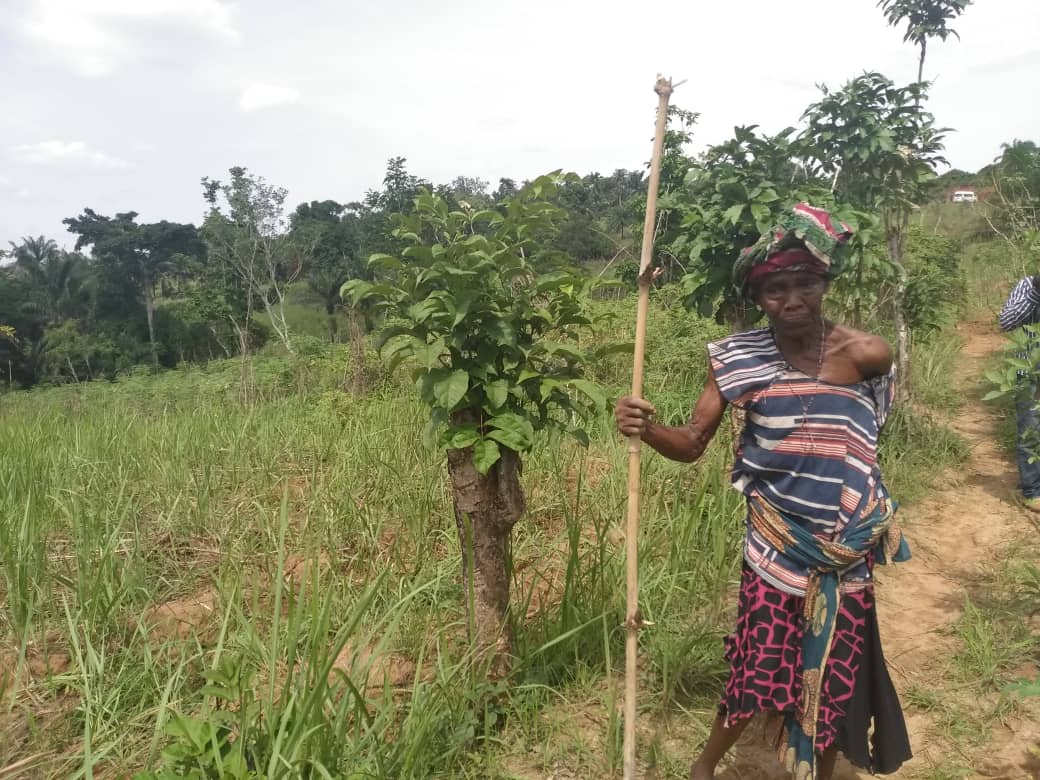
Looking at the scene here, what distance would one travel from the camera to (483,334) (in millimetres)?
1769

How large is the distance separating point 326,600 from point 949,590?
296cm

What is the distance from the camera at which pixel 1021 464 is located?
157 inches

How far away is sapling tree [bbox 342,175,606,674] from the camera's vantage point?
5.52ft

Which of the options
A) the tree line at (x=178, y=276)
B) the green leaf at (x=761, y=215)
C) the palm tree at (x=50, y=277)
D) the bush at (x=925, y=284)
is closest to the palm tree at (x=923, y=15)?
the bush at (x=925, y=284)

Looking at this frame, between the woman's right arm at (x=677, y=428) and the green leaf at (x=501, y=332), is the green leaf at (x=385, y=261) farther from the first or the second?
the woman's right arm at (x=677, y=428)

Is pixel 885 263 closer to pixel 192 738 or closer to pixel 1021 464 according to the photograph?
pixel 1021 464

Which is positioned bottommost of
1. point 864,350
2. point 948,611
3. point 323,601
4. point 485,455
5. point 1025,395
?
point 948,611

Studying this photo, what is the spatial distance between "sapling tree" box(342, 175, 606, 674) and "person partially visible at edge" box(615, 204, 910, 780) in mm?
366

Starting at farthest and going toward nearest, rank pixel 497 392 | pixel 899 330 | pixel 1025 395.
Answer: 1. pixel 899 330
2. pixel 1025 395
3. pixel 497 392

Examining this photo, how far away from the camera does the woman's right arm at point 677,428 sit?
1.55 meters

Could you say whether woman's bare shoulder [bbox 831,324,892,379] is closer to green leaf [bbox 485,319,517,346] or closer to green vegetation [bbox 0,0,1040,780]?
green vegetation [bbox 0,0,1040,780]

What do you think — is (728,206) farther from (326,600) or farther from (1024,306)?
(326,600)

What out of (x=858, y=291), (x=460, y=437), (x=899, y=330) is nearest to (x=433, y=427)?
(x=460, y=437)

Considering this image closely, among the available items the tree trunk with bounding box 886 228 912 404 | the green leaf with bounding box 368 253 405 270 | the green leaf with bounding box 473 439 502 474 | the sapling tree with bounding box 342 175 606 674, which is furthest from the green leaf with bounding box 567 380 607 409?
the tree trunk with bounding box 886 228 912 404
